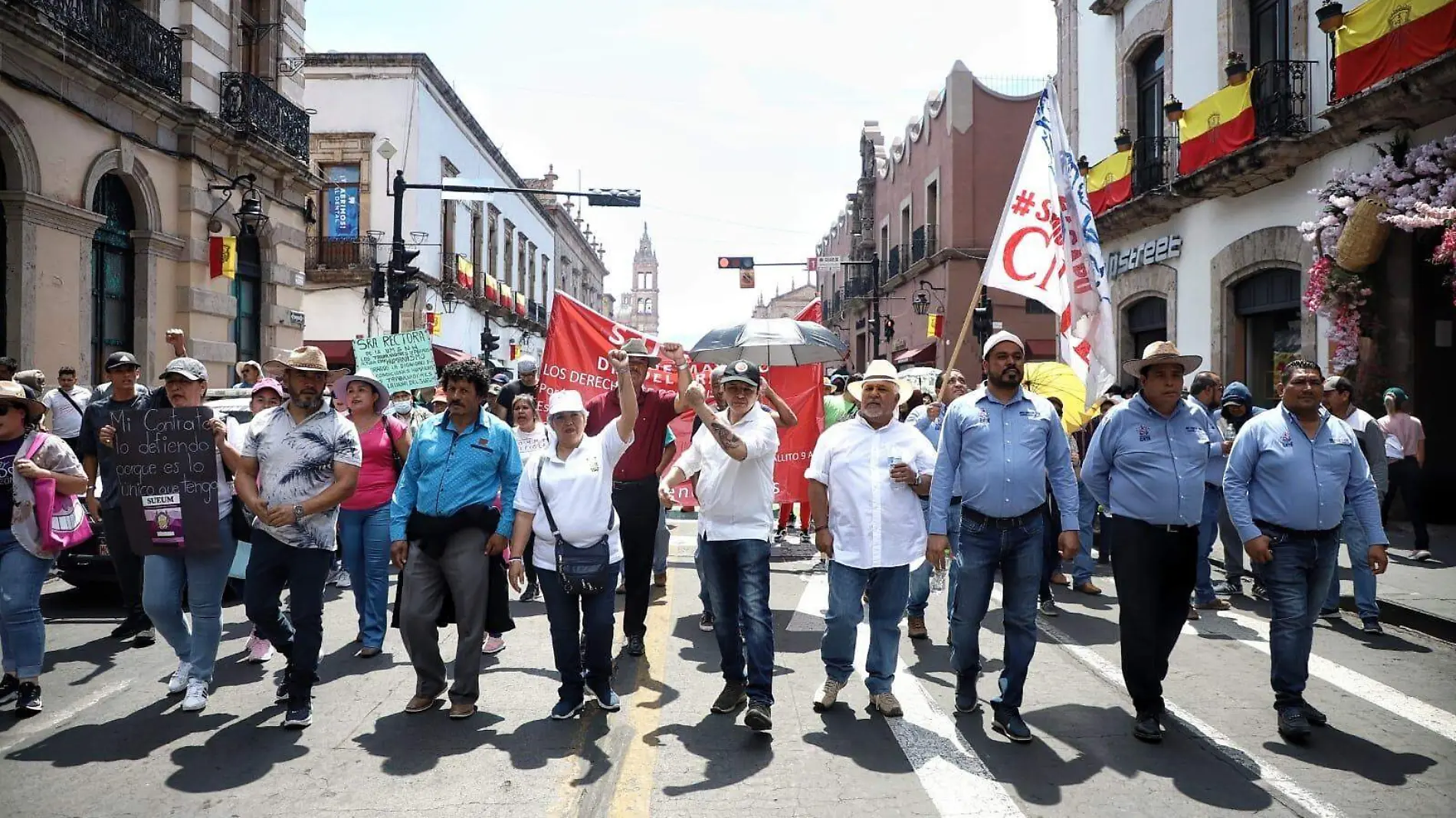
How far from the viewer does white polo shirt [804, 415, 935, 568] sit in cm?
518

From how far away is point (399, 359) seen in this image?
10383 mm

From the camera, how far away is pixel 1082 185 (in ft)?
31.1

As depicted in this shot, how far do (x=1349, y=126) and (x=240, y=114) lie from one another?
16.7m

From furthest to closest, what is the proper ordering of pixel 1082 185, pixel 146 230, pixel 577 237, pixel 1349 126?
pixel 577 237 < pixel 146 230 < pixel 1349 126 < pixel 1082 185

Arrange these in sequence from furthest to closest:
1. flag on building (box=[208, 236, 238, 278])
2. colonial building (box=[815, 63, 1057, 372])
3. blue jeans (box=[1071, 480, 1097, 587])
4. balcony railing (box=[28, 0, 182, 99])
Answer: colonial building (box=[815, 63, 1057, 372])
flag on building (box=[208, 236, 238, 278])
balcony railing (box=[28, 0, 182, 99])
blue jeans (box=[1071, 480, 1097, 587])

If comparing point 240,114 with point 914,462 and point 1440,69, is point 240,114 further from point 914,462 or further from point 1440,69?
point 1440,69

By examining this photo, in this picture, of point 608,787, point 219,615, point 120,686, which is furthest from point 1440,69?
point 120,686

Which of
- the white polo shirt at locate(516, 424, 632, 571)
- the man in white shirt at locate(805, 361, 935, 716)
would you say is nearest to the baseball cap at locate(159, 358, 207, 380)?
the white polo shirt at locate(516, 424, 632, 571)

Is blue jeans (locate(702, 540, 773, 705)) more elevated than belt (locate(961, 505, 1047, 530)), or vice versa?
belt (locate(961, 505, 1047, 530))

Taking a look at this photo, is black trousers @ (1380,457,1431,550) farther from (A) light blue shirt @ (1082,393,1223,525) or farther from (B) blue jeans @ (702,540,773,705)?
(B) blue jeans @ (702,540,773,705)

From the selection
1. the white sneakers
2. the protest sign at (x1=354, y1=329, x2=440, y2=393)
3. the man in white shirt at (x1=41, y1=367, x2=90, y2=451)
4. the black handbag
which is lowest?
the white sneakers

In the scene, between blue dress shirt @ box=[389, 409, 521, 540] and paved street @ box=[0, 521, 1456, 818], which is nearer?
paved street @ box=[0, 521, 1456, 818]

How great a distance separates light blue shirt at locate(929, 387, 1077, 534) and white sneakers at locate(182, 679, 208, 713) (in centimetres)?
394

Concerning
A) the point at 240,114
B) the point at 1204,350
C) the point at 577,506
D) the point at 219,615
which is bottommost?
the point at 219,615
